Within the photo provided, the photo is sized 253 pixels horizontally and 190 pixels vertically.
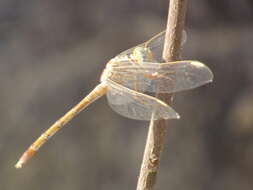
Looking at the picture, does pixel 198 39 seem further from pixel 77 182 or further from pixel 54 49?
pixel 77 182

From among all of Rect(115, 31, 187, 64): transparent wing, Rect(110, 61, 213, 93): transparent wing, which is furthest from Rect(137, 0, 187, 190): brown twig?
Rect(115, 31, 187, 64): transparent wing

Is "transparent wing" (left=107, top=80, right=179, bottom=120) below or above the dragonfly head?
below

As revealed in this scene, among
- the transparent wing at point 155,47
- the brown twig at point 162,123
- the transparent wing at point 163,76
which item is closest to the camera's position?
the brown twig at point 162,123

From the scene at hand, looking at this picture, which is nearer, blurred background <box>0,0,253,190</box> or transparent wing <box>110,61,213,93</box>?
transparent wing <box>110,61,213,93</box>

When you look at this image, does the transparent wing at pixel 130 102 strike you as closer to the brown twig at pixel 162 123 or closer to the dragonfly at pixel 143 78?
the dragonfly at pixel 143 78

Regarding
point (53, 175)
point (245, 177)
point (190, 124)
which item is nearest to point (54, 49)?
point (53, 175)

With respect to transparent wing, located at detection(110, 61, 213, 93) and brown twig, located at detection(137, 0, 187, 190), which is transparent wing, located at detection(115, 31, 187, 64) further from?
brown twig, located at detection(137, 0, 187, 190)

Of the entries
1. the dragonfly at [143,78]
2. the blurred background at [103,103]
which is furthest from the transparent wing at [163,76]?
the blurred background at [103,103]
